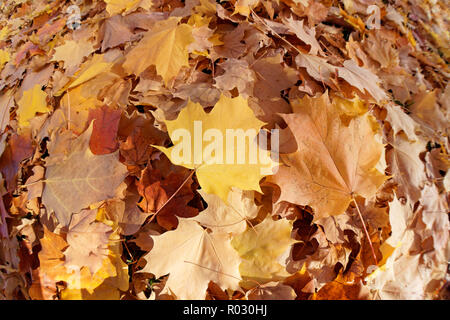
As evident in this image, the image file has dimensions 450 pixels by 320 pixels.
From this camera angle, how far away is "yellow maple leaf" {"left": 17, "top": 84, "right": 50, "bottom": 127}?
1.06 m

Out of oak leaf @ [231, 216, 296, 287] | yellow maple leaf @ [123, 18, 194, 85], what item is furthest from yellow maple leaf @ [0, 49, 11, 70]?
oak leaf @ [231, 216, 296, 287]

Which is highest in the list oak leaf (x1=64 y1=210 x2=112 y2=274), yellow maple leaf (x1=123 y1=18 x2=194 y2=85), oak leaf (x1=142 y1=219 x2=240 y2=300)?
yellow maple leaf (x1=123 y1=18 x2=194 y2=85)

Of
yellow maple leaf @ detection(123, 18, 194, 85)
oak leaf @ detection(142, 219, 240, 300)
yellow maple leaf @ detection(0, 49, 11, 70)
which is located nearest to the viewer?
oak leaf @ detection(142, 219, 240, 300)

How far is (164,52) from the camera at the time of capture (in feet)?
3.28

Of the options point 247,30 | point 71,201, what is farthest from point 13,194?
point 247,30

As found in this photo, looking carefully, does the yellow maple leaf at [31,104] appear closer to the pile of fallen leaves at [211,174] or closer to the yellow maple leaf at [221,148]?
the pile of fallen leaves at [211,174]

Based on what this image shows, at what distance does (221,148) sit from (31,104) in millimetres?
642

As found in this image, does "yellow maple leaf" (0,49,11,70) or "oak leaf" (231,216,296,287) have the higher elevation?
"oak leaf" (231,216,296,287)

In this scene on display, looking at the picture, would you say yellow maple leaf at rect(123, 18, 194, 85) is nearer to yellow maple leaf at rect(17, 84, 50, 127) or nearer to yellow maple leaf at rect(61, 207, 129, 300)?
yellow maple leaf at rect(17, 84, 50, 127)

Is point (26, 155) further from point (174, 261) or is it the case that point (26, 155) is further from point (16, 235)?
point (174, 261)

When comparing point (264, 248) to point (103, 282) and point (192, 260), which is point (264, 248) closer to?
point (192, 260)

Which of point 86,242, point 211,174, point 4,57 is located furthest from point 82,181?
point 4,57

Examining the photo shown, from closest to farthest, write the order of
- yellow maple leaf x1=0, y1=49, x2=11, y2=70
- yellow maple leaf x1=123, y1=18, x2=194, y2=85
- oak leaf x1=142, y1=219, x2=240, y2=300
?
oak leaf x1=142, y1=219, x2=240, y2=300 → yellow maple leaf x1=123, y1=18, x2=194, y2=85 → yellow maple leaf x1=0, y1=49, x2=11, y2=70

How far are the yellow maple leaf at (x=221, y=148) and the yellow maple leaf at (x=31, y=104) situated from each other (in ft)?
1.57
